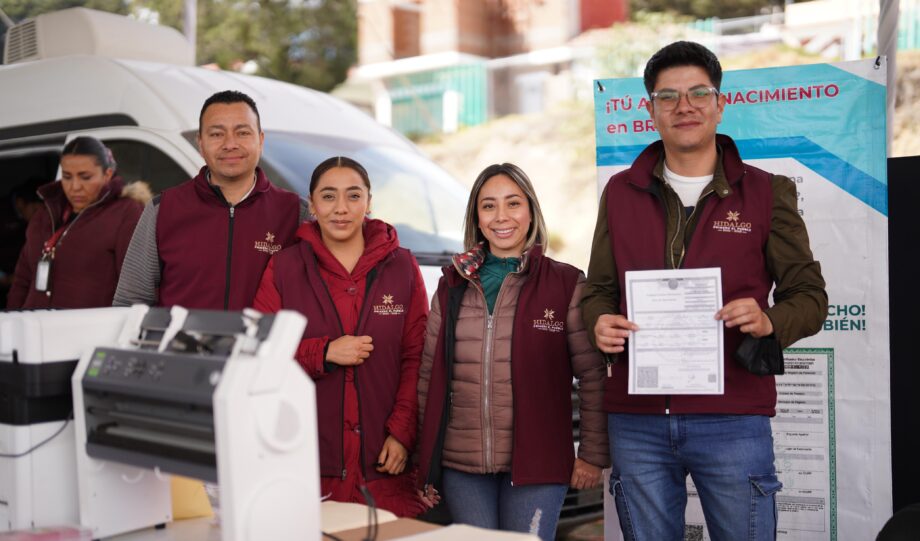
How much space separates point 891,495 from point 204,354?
284cm

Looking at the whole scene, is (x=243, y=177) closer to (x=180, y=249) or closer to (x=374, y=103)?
(x=180, y=249)

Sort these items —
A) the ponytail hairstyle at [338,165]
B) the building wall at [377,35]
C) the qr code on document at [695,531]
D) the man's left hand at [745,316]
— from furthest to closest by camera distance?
the building wall at [377,35] < the qr code on document at [695,531] < the ponytail hairstyle at [338,165] < the man's left hand at [745,316]

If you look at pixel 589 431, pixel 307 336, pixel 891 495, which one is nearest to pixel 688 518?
pixel 891 495

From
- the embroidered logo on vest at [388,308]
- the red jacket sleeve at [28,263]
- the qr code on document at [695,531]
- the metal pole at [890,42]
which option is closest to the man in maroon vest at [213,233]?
the embroidered logo on vest at [388,308]

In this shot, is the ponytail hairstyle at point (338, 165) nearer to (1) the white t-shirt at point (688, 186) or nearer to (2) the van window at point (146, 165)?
(1) the white t-shirt at point (688, 186)

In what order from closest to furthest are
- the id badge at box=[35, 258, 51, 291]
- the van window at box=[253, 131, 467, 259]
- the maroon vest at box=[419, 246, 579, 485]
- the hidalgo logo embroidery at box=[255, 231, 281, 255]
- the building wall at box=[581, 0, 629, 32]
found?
the maroon vest at box=[419, 246, 579, 485]
the hidalgo logo embroidery at box=[255, 231, 281, 255]
the id badge at box=[35, 258, 51, 291]
the van window at box=[253, 131, 467, 259]
the building wall at box=[581, 0, 629, 32]

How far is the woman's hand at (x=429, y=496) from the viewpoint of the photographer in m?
3.20

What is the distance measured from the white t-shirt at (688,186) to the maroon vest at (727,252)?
0.06 meters

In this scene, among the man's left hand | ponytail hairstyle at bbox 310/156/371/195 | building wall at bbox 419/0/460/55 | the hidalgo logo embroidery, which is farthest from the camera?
building wall at bbox 419/0/460/55

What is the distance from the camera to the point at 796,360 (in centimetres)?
374

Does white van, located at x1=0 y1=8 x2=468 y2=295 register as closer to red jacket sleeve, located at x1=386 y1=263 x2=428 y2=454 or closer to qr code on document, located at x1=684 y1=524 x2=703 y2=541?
red jacket sleeve, located at x1=386 y1=263 x2=428 y2=454

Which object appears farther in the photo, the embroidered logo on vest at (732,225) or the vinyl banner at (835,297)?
the vinyl banner at (835,297)

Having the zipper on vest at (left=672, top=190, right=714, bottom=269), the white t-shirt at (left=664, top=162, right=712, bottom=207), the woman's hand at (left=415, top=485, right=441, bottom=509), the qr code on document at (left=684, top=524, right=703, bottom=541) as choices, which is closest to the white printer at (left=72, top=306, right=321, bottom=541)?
the woman's hand at (left=415, top=485, right=441, bottom=509)

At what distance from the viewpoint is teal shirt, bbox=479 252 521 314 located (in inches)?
129
